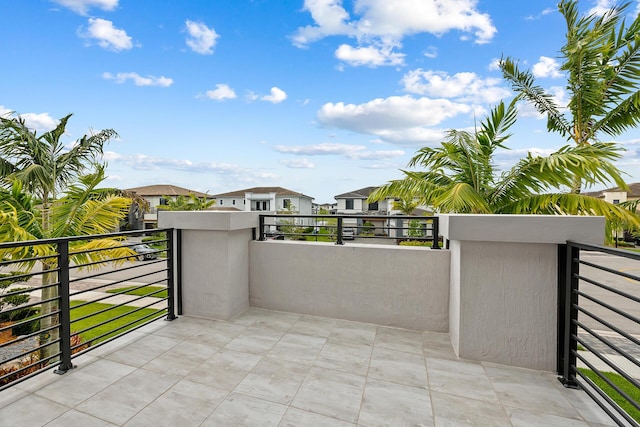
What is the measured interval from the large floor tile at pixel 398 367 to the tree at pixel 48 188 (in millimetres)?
5073

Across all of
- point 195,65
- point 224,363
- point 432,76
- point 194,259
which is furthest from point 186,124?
point 224,363

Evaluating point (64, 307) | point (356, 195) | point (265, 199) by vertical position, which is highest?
point (356, 195)

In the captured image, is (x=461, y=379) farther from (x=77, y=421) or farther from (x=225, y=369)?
(x=77, y=421)

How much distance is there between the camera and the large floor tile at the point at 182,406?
2.07 m

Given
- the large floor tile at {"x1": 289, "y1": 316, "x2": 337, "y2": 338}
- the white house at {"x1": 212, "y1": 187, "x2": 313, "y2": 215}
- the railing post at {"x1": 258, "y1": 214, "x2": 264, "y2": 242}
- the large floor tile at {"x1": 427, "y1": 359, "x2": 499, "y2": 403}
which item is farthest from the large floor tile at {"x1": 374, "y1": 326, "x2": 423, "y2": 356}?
the white house at {"x1": 212, "y1": 187, "x2": 313, "y2": 215}

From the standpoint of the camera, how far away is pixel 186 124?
13.4m

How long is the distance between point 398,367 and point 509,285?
133 centimetres

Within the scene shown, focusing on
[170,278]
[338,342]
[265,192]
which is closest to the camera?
[338,342]

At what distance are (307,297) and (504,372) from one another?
7.99 ft

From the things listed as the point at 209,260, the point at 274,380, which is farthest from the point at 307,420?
the point at 209,260

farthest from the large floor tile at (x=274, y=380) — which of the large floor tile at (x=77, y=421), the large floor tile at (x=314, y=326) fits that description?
the large floor tile at (x=77, y=421)

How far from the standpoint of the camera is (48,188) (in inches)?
256

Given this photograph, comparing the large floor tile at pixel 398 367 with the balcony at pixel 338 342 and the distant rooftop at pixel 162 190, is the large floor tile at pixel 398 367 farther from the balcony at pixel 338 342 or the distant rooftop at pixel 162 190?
the distant rooftop at pixel 162 190

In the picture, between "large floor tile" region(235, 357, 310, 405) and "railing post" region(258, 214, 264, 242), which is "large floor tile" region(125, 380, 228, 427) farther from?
"railing post" region(258, 214, 264, 242)
